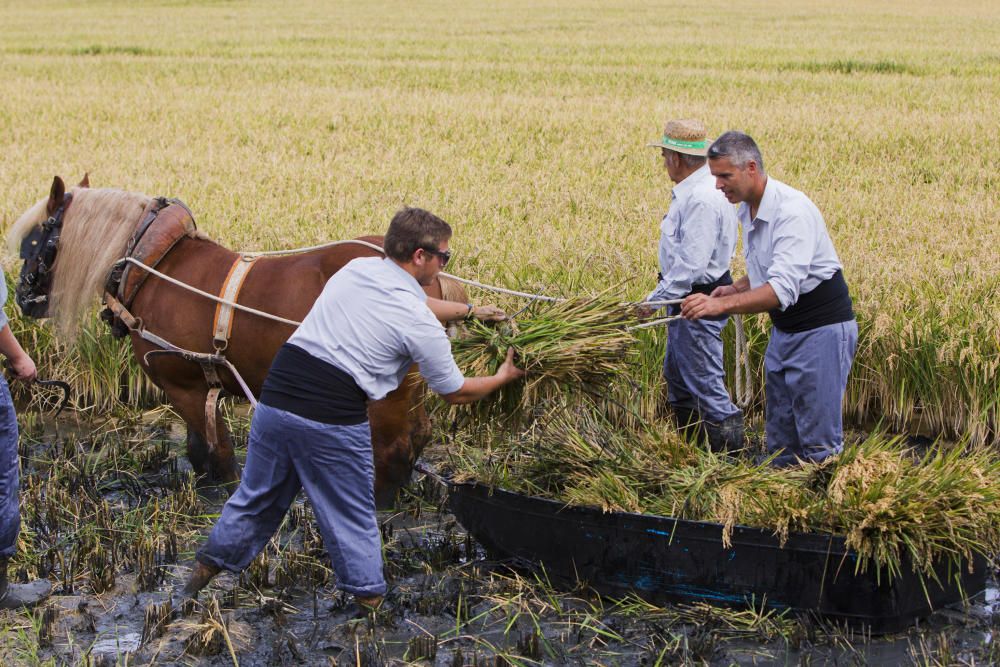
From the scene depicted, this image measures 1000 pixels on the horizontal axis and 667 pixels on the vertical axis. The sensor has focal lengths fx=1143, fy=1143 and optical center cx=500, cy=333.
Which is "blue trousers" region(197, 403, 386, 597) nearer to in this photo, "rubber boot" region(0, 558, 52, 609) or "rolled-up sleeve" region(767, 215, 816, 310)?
"rubber boot" region(0, 558, 52, 609)

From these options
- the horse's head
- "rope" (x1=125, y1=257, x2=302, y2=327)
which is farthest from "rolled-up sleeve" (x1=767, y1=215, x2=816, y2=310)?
the horse's head

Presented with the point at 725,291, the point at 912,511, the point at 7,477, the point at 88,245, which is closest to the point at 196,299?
the point at 88,245

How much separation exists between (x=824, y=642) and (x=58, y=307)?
3.70m

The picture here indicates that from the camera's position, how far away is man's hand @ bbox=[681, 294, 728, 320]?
179 inches

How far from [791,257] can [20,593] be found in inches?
128

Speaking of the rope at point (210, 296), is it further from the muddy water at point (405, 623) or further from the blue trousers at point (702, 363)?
the blue trousers at point (702, 363)

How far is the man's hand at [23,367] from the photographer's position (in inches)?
177

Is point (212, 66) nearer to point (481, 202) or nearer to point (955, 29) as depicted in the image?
point (481, 202)

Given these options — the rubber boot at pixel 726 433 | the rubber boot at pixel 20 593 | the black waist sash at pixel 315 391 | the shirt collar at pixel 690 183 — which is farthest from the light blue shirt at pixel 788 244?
the rubber boot at pixel 20 593

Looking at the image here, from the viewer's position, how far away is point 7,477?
4.30m

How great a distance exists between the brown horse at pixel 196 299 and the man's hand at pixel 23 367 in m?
0.65

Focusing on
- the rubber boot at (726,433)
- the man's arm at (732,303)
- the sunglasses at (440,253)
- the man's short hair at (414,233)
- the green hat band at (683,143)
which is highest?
the green hat band at (683,143)

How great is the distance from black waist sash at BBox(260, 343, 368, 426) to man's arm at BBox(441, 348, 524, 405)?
0.35m

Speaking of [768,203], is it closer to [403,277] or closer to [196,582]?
[403,277]
